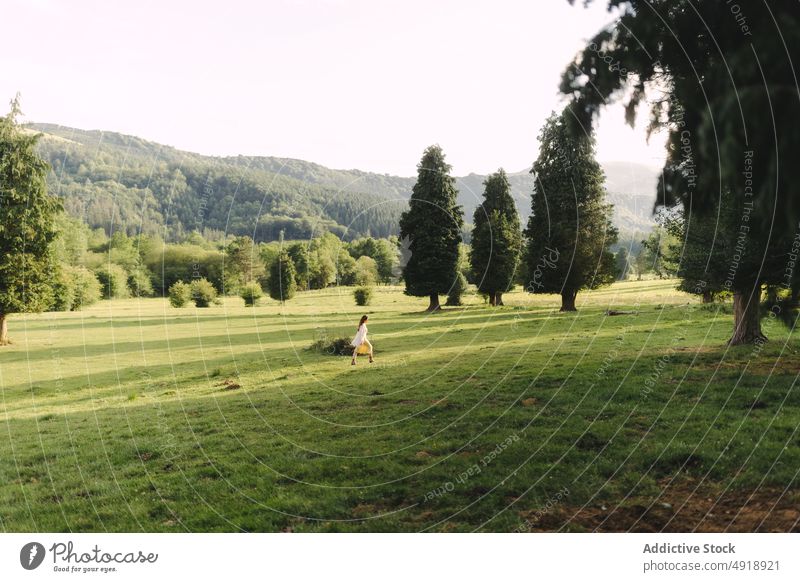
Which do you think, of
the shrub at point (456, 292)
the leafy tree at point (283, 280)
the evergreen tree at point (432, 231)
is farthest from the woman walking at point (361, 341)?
the leafy tree at point (283, 280)

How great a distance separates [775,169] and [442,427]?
7822mm

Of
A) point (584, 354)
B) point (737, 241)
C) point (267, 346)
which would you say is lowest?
point (267, 346)

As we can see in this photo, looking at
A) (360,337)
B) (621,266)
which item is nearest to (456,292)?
(360,337)

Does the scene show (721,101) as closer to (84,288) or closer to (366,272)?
(366,272)

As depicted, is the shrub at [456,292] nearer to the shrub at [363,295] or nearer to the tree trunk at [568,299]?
the shrub at [363,295]

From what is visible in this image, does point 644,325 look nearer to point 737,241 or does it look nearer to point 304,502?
point 737,241

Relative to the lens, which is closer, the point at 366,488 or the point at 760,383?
the point at 366,488

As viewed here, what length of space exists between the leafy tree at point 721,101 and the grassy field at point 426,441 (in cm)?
289

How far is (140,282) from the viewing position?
58.0m

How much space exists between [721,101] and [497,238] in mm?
44368

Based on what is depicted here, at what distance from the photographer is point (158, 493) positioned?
891 centimetres

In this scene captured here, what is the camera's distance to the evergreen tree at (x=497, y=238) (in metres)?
49.3

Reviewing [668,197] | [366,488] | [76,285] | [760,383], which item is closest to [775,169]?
[668,197]
